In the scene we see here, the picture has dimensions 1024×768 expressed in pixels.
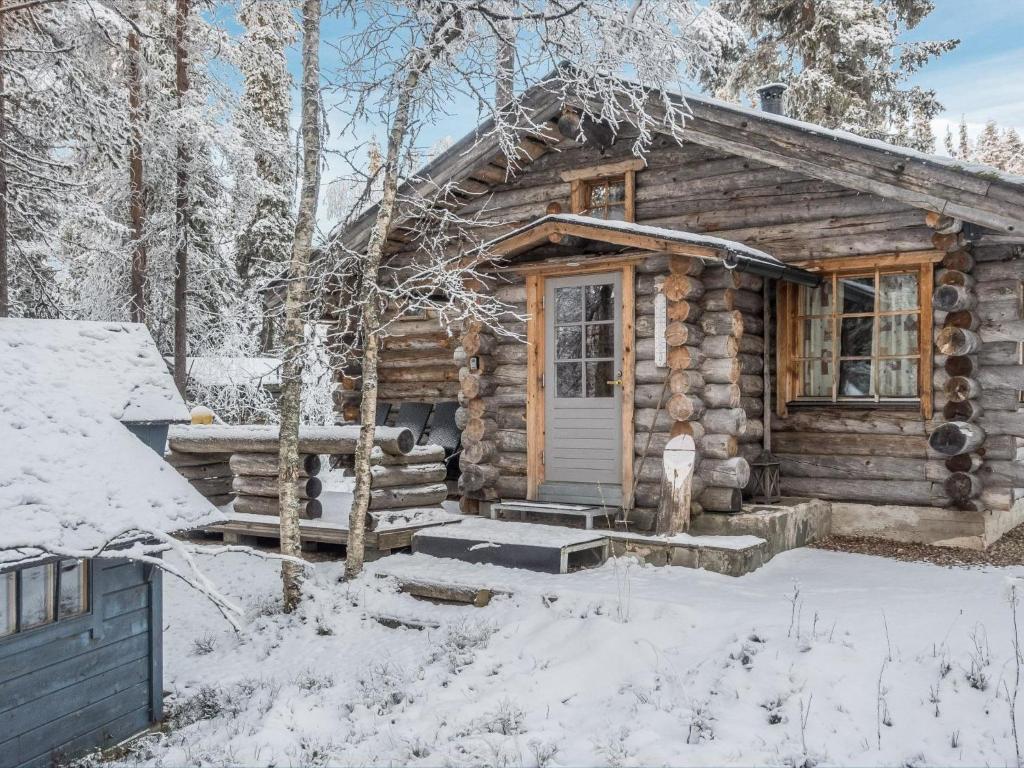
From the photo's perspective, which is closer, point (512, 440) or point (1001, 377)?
point (1001, 377)

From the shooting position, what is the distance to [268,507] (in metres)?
Answer: 9.89

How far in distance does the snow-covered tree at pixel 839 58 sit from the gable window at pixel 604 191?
7.17m

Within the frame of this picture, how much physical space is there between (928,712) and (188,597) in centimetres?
692

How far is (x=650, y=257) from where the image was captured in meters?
9.20

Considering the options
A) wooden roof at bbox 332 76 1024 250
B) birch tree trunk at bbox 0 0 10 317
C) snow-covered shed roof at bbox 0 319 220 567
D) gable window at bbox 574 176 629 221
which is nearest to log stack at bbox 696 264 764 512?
wooden roof at bbox 332 76 1024 250

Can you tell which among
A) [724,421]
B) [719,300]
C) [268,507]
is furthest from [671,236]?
[268,507]

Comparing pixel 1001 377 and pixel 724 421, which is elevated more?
pixel 1001 377

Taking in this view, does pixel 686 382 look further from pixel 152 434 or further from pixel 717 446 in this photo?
pixel 152 434

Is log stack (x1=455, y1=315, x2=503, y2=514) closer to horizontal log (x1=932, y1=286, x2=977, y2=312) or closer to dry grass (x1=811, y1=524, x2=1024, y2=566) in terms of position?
dry grass (x1=811, y1=524, x2=1024, y2=566)

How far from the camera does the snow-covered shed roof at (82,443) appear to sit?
4.82 m

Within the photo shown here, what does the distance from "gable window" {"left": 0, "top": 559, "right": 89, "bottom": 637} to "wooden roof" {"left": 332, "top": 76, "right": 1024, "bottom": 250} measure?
13.7 ft

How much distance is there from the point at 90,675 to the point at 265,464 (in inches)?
172

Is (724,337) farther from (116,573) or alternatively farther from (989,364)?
(116,573)

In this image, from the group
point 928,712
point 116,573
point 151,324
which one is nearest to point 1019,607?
point 928,712
